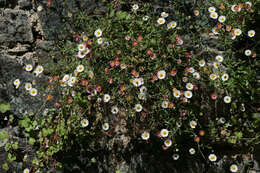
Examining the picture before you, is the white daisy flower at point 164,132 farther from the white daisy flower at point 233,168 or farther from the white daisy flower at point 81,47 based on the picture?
the white daisy flower at point 81,47

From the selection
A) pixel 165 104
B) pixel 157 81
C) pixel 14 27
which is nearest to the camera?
pixel 165 104

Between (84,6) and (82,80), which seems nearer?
(82,80)

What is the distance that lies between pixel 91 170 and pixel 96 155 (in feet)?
0.54

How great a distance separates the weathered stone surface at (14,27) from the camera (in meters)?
2.81

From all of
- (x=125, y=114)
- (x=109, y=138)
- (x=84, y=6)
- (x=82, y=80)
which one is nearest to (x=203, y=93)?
(x=125, y=114)

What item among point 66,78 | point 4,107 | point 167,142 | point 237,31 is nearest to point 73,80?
point 66,78

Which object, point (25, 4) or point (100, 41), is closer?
point (100, 41)

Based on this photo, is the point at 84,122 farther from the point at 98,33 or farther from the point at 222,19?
the point at 222,19

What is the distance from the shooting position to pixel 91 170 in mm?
2832

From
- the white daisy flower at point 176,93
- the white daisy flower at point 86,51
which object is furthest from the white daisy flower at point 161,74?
the white daisy flower at point 86,51

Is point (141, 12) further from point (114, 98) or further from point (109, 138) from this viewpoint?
point (109, 138)

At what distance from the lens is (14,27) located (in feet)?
9.37

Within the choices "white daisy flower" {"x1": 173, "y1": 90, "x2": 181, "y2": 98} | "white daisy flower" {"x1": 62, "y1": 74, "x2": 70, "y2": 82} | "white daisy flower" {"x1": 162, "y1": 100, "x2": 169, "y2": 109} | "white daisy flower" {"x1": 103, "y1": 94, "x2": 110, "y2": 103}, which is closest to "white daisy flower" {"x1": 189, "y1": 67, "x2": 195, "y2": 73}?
"white daisy flower" {"x1": 173, "y1": 90, "x2": 181, "y2": 98}

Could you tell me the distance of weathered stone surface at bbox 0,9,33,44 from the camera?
9.23 feet
